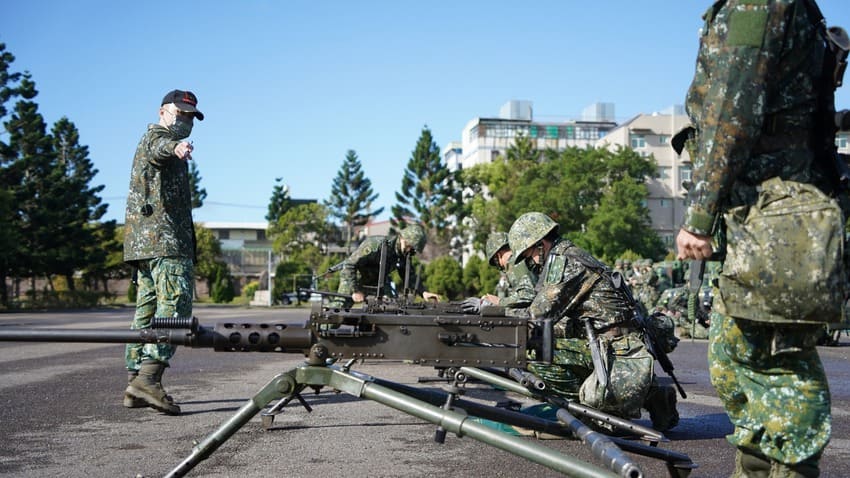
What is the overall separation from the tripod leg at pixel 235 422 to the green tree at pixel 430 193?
7683 centimetres

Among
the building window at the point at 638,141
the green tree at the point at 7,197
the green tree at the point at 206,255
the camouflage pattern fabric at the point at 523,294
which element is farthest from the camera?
the building window at the point at 638,141

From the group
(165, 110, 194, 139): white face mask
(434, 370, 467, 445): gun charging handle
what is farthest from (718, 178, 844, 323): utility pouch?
(165, 110, 194, 139): white face mask

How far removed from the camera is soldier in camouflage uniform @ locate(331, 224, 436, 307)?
11000mm

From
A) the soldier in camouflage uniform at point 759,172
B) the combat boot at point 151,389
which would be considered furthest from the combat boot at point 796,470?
the combat boot at point 151,389

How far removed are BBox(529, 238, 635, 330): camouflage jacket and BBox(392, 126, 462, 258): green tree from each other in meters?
74.7

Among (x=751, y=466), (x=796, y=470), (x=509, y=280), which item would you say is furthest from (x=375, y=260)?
(x=796, y=470)

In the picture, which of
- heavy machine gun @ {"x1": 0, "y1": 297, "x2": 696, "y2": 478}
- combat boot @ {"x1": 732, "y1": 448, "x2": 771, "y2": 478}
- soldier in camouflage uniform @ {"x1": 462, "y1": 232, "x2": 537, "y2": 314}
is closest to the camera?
combat boot @ {"x1": 732, "y1": 448, "x2": 771, "y2": 478}

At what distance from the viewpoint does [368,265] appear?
1128cm

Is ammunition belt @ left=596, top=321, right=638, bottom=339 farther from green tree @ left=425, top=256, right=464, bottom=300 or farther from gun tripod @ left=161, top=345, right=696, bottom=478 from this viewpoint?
green tree @ left=425, top=256, right=464, bottom=300

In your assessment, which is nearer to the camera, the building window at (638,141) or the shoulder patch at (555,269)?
the shoulder patch at (555,269)

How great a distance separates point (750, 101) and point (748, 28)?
0.92 feet

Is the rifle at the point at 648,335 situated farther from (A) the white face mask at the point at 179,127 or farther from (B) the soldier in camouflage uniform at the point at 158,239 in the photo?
(A) the white face mask at the point at 179,127

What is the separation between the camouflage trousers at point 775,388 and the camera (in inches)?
120

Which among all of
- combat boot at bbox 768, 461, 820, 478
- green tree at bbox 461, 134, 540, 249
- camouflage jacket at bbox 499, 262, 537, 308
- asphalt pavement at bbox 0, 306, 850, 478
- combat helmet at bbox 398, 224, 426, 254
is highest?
green tree at bbox 461, 134, 540, 249
